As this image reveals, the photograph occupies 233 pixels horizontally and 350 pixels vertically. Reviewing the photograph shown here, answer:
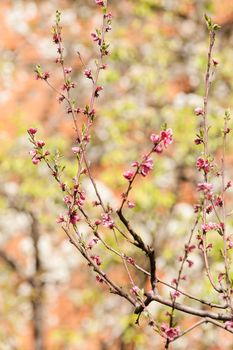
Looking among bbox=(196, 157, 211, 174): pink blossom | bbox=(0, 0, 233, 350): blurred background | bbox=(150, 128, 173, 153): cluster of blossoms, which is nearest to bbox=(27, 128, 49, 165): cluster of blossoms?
bbox=(150, 128, 173, 153): cluster of blossoms

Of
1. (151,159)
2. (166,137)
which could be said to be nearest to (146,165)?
(151,159)

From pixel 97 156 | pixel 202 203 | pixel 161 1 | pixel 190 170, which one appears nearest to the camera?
pixel 202 203

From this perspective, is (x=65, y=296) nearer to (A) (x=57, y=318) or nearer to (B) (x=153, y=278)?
(A) (x=57, y=318)

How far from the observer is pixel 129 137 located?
10.1 meters

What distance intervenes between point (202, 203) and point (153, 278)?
0.41 metres

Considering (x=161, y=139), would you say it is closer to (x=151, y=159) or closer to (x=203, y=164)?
(x=151, y=159)

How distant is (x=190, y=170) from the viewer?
10.5 m

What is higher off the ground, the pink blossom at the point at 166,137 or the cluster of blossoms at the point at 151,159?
the pink blossom at the point at 166,137

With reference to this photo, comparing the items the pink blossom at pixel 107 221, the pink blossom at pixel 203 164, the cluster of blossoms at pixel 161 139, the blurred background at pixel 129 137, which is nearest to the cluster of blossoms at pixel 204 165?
the pink blossom at pixel 203 164

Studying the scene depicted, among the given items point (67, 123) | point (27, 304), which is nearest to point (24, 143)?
point (27, 304)

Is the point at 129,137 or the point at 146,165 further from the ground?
the point at 129,137

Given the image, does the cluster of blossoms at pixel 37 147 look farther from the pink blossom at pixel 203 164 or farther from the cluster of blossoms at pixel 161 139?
the pink blossom at pixel 203 164

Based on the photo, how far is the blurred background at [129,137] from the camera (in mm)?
8367

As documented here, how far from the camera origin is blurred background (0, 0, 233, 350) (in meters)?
8.37
